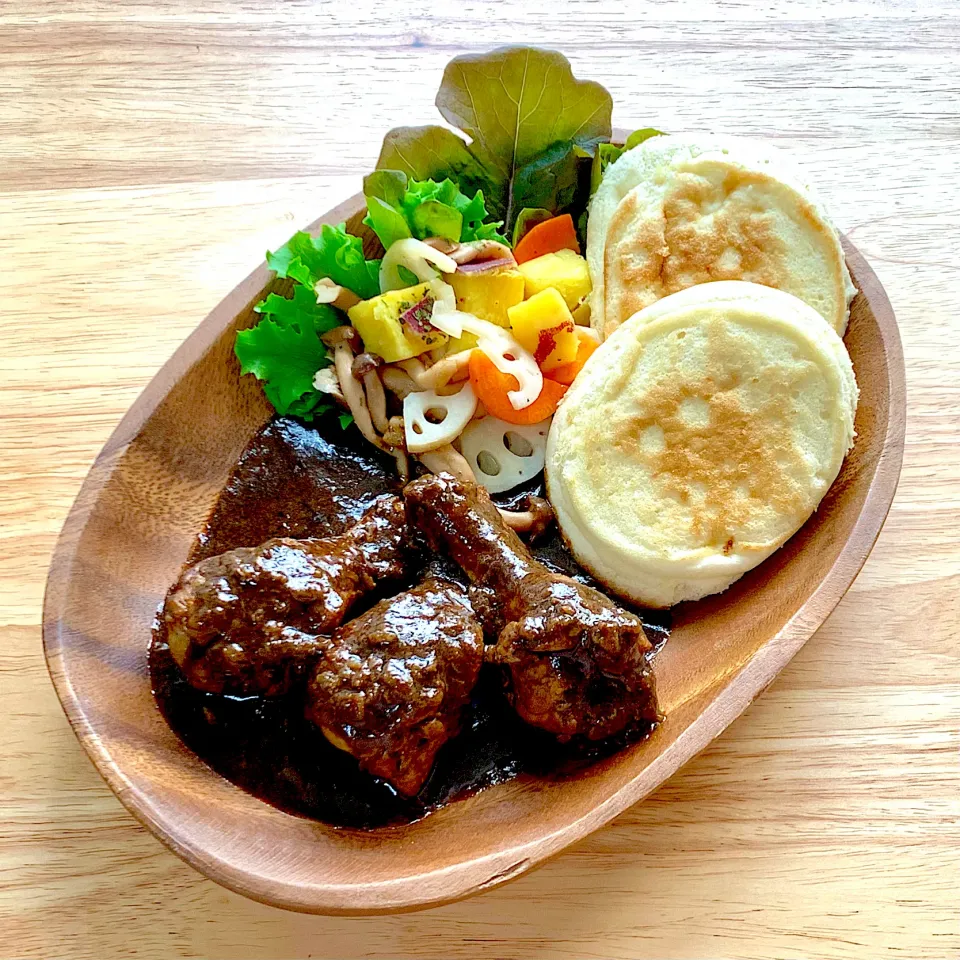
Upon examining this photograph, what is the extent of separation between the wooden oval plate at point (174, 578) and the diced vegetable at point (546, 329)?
836 mm

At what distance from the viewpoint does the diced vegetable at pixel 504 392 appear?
3041 millimetres

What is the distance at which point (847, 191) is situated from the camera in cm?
378

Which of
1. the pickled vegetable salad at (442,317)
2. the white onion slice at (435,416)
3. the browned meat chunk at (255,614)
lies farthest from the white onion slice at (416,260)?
the browned meat chunk at (255,614)

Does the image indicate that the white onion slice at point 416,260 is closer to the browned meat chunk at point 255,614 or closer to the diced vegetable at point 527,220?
the diced vegetable at point 527,220

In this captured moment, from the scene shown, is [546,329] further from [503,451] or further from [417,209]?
[417,209]

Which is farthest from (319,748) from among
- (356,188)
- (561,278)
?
(356,188)

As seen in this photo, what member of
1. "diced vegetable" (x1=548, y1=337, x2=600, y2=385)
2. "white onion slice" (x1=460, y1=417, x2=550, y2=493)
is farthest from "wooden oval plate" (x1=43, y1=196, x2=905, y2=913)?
"diced vegetable" (x1=548, y1=337, x2=600, y2=385)

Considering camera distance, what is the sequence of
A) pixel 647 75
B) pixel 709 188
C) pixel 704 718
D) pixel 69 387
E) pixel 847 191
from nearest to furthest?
pixel 704 718 < pixel 709 188 < pixel 69 387 < pixel 847 191 < pixel 647 75

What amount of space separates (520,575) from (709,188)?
140 cm

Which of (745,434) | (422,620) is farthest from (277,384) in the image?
(745,434)

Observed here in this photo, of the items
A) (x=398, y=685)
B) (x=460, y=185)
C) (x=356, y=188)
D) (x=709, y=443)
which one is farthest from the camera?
(x=356, y=188)

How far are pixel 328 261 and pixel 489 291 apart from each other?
54cm

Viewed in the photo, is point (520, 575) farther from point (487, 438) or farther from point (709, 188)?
point (709, 188)

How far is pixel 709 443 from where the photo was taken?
274 centimetres
